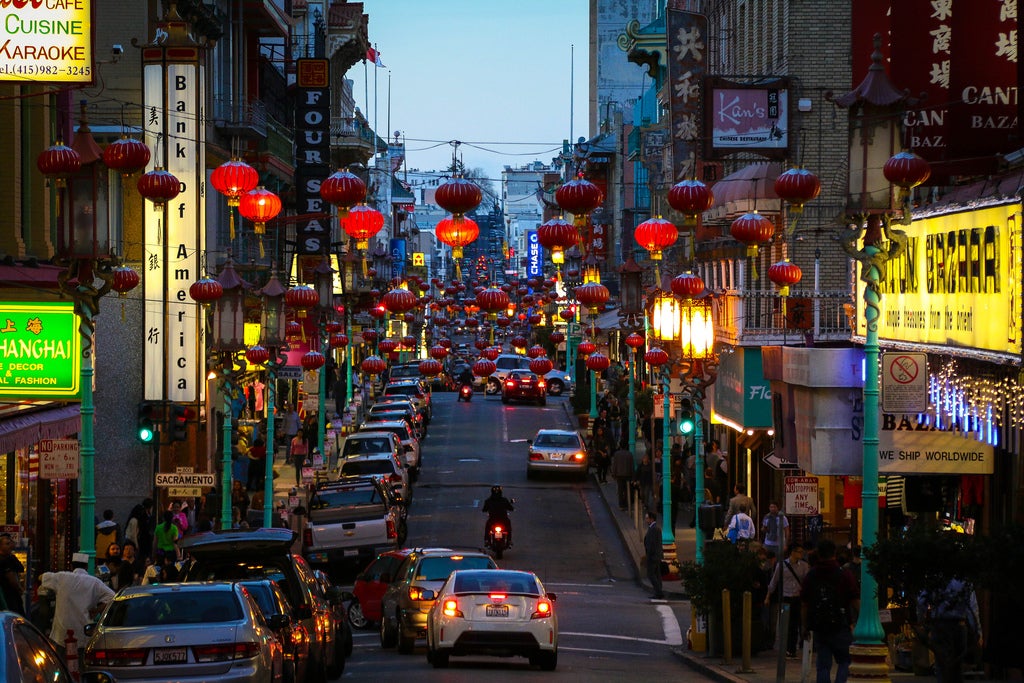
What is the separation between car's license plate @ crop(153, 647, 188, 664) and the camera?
14797 millimetres

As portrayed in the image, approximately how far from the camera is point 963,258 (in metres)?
20.2

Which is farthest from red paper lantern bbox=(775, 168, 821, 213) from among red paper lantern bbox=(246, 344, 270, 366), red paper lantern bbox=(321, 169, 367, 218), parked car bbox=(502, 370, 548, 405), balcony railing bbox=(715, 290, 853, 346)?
parked car bbox=(502, 370, 548, 405)

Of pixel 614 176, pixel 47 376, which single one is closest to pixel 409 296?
pixel 47 376

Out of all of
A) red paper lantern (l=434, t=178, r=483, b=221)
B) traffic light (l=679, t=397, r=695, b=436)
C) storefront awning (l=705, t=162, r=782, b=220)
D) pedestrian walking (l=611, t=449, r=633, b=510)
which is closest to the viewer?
red paper lantern (l=434, t=178, r=483, b=221)

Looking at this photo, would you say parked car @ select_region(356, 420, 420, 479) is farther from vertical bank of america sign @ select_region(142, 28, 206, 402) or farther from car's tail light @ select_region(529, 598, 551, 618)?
car's tail light @ select_region(529, 598, 551, 618)

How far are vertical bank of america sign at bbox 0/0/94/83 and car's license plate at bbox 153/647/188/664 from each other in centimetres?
816

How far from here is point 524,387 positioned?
79125 mm

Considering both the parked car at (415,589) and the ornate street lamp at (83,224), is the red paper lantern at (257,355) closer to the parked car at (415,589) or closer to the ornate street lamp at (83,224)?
the parked car at (415,589)

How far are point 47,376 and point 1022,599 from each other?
1252cm

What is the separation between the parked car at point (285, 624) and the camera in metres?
16.6

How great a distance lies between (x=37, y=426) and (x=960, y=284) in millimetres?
12501

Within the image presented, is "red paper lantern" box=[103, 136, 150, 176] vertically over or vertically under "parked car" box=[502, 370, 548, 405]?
over

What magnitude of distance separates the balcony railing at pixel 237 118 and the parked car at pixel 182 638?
3348cm

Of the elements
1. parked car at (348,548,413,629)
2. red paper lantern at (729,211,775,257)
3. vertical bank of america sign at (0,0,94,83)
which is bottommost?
parked car at (348,548,413,629)
